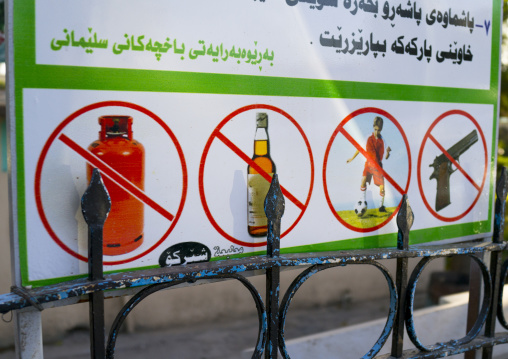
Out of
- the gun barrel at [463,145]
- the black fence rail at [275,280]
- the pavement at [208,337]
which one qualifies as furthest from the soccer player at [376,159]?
the pavement at [208,337]

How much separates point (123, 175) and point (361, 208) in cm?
85

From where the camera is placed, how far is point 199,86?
1.44m

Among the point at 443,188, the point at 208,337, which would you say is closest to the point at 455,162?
the point at 443,188

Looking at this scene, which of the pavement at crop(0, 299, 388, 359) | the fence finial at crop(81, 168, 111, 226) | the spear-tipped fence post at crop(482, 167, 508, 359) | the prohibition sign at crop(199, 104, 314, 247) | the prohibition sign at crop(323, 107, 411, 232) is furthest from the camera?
the pavement at crop(0, 299, 388, 359)

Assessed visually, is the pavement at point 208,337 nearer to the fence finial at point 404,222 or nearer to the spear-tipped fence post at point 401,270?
the spear-tipped fence post at point 401,270

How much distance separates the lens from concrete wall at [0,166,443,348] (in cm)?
492

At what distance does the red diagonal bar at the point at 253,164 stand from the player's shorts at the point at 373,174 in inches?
11.8

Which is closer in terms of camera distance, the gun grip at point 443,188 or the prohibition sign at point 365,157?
the prohibition sign at point 365,157

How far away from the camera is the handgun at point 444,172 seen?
1933 millimetres

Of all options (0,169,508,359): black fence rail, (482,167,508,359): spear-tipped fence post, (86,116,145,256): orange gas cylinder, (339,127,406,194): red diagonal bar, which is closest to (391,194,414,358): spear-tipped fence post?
(0,169,508,359): black fence rail

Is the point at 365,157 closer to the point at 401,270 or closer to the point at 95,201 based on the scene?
the point at 401,270

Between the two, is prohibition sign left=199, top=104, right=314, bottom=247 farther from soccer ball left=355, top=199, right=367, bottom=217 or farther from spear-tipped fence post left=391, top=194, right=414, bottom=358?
spear-tipped fence post left=391, top=194, right=414, bottom=358

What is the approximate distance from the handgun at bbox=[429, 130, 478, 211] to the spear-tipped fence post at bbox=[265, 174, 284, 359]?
740 mm

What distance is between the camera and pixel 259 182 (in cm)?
156
